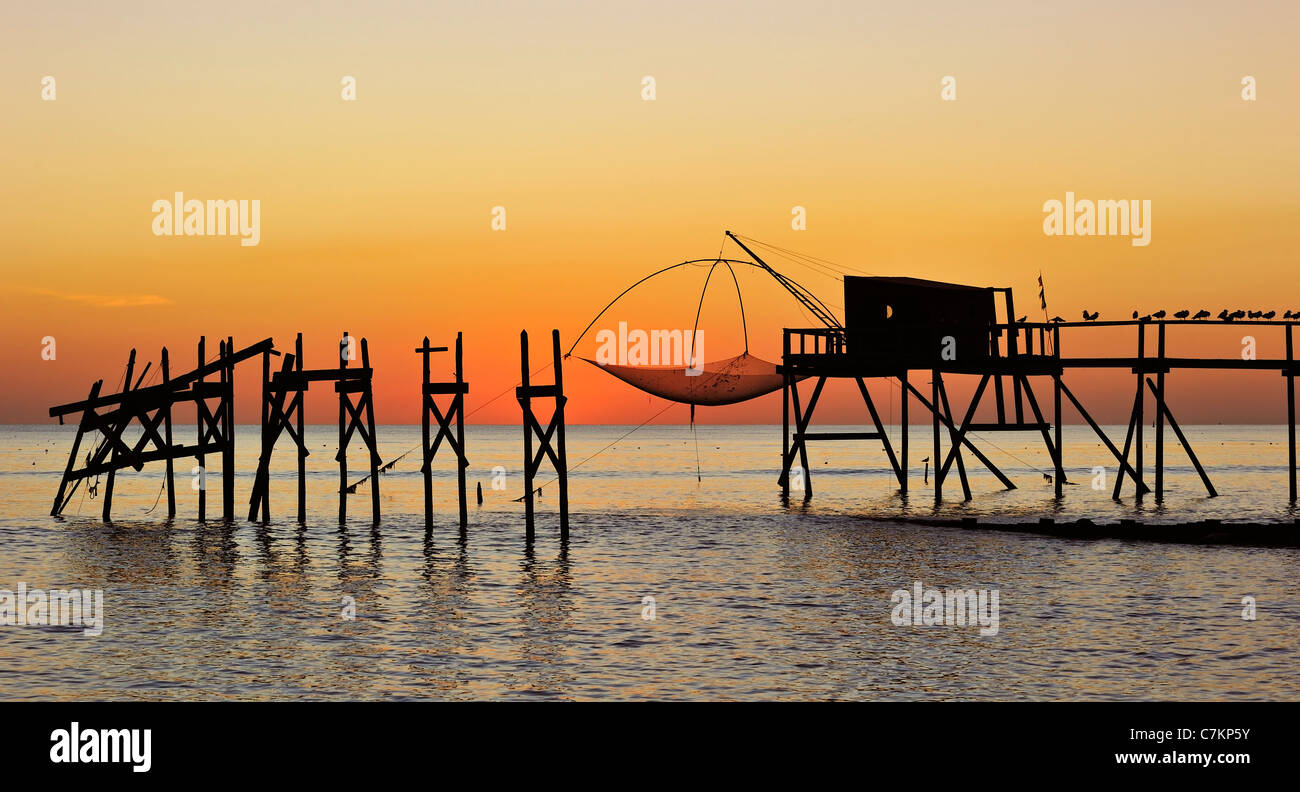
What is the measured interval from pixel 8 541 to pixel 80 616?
51.2ft

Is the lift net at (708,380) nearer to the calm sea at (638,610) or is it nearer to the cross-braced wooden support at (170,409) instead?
the calm sea at (638,610)

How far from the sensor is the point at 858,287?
36.7 meters

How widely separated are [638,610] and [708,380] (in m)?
18.7

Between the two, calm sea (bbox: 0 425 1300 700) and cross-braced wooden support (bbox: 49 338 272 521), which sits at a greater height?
cross-braced wooden support (bbox: 49 338 272 521)

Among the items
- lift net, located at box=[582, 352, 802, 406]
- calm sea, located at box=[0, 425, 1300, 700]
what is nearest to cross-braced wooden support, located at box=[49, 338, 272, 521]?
calm sea, located at box=[0, 425, 1300, 700]

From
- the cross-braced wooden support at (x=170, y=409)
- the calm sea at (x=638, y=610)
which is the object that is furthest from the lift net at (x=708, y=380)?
the cross-braced wooden support at (x=170, y=409)

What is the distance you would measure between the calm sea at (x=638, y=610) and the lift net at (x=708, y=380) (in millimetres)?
3969

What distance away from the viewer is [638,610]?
1873 centimetres

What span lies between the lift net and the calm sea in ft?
13.0

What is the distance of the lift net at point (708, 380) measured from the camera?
118 feet

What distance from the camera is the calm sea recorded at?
526 inches

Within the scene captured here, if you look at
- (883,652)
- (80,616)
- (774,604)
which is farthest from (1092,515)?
(80,616)

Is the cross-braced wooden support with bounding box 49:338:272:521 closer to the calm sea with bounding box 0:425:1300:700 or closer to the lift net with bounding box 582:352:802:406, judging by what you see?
the calm sea with bounding box 0:425:1300:700
